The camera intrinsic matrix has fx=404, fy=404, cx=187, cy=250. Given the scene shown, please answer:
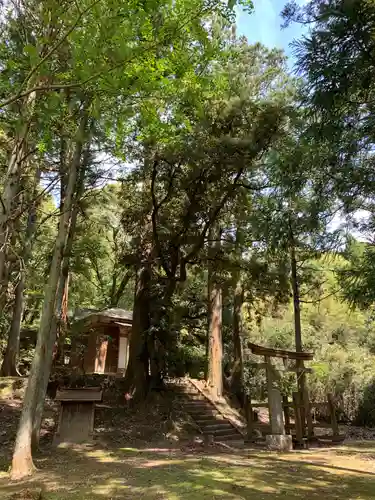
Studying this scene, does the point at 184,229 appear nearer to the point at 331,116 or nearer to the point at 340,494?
the point at 331,116

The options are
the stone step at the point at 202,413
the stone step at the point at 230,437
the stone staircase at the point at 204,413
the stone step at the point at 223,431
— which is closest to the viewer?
the stone step at the point at 230,437

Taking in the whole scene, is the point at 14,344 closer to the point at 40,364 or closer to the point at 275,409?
the point at 40,364

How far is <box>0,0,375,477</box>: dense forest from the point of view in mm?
3668

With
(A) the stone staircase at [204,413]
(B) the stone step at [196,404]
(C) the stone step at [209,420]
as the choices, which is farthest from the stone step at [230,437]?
(B) the stone step at [196,404]

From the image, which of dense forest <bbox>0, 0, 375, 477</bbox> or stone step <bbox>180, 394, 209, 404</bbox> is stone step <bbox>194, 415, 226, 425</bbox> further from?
dense forest <bbox>0, 0, 375, 477</bbox>

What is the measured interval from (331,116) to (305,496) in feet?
15.4

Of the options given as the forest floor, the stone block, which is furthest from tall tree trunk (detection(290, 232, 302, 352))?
the forest floor

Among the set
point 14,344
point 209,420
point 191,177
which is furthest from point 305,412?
point 14,344

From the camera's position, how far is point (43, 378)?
8.01 metres

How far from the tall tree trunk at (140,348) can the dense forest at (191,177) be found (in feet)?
0.14

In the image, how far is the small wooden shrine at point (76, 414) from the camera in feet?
29.7

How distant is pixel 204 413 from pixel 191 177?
6.98 metres

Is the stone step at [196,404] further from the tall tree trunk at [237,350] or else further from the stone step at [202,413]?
the tall tree trunk at [237,350]

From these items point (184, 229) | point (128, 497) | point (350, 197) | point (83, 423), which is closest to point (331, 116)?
point (350, 197)
